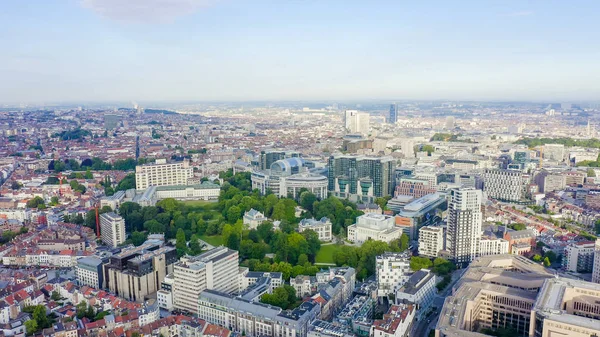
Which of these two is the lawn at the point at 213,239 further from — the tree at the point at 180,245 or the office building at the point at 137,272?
the office building at the point at 137,272

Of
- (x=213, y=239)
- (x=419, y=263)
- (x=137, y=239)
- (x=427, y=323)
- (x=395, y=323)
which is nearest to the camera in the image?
(x=395, y=323)

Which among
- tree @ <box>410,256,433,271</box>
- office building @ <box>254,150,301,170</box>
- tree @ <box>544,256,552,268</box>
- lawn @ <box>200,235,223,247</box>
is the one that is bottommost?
lawn @ <box>200,235,223,247</box>

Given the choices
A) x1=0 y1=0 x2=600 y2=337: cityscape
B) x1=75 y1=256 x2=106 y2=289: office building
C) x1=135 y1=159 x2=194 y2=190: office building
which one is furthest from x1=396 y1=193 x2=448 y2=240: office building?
x1=135 y1=159 x2=194 y2=190: office building

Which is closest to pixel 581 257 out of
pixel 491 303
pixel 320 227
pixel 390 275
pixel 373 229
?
pixel 491 303

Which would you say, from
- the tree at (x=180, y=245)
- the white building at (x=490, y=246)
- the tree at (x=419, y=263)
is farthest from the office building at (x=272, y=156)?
the white building at (x=490, y=246)

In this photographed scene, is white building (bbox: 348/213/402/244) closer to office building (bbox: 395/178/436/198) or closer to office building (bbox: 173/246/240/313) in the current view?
office building (bbox: 395/178/436/198)

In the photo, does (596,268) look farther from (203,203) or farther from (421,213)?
(203,203)

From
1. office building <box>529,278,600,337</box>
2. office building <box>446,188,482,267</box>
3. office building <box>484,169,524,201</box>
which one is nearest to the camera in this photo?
office building <box>529,278,600,337</box>

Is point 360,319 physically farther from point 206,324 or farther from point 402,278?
point 206,324
